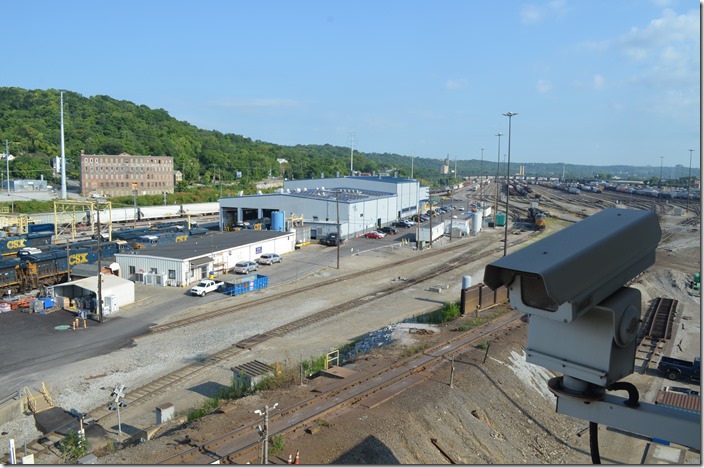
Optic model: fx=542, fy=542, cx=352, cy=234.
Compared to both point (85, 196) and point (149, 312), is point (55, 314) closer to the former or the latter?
point (149, 312)

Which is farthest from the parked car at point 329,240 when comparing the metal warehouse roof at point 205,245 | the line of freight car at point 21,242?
the line of freight car at point 21,242

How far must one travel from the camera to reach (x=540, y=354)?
437 centimetres

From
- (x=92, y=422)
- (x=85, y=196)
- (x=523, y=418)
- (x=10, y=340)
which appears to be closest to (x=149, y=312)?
(x=10, y=340)

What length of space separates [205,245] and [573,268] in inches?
1268

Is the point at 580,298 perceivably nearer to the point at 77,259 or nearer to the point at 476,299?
the point at 476,299

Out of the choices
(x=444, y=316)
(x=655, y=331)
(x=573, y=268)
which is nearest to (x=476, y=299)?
(x=444, y=316)

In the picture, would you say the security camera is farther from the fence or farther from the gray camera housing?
the fence

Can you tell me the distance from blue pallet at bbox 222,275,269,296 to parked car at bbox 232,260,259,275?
288cm

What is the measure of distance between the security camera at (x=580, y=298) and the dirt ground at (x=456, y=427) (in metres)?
7.26

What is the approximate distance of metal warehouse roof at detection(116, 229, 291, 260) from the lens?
30.8m

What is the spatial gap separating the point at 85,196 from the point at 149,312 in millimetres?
52358

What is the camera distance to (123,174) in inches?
2980

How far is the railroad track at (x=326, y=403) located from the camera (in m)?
10.4

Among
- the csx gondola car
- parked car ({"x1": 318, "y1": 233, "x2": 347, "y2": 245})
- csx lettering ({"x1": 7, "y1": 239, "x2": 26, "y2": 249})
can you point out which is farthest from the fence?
csx lettering ({"x1": 7, "y1": 239, "x2": 26, "y2": 249})
